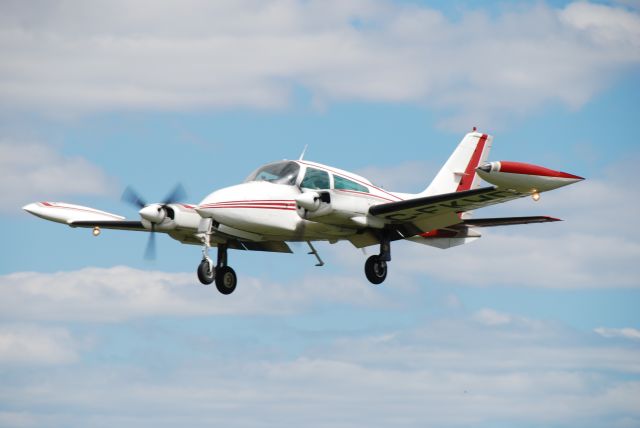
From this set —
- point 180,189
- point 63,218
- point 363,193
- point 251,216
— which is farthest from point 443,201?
point 63,218

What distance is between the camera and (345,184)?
3450cm

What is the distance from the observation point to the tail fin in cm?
3881

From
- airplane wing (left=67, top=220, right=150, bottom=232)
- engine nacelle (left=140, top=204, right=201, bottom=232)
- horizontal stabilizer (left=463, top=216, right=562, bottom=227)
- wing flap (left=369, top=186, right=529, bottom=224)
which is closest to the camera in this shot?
wing flap (left=369, top=186, right=529, bottom=224)

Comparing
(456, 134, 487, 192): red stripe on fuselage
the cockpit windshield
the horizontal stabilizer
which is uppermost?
(456, 134, 487, 192): red stripe on fuselage

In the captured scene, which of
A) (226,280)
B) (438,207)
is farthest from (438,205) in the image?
(226,280)

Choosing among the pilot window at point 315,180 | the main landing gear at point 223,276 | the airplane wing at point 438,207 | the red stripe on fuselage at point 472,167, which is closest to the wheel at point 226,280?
the main landing gear at point 223,276

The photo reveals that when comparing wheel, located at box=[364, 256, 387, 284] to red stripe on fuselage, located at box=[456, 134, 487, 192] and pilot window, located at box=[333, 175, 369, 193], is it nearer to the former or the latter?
pilot window, located at box=[333, 175, 369, 193]

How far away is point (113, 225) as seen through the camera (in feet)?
126

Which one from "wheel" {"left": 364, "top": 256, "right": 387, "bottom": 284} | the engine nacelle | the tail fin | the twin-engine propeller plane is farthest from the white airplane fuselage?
the tail fin

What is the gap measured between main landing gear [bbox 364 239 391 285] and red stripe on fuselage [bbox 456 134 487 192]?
175 inches

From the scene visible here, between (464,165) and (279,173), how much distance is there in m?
7.78

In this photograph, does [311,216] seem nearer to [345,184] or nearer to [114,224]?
[345,184]

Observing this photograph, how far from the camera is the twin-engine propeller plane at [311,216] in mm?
33375

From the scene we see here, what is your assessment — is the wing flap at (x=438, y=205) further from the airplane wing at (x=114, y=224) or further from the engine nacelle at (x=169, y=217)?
the airplane wing at (x=114, y=224)
